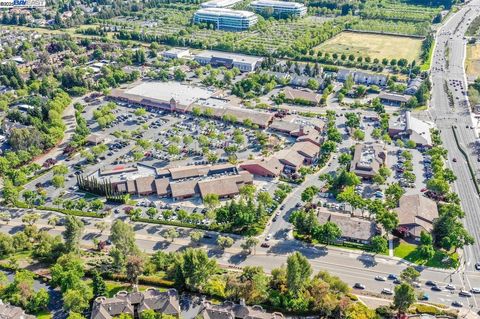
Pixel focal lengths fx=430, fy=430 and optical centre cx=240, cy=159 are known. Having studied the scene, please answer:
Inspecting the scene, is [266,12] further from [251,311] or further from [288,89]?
[251,311]

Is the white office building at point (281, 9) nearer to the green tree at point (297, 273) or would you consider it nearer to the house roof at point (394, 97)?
the house roof at point (394, 97)

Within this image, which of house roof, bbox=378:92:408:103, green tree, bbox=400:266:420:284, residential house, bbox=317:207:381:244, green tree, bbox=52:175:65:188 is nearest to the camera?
green tree, bbox=400:266:420:284

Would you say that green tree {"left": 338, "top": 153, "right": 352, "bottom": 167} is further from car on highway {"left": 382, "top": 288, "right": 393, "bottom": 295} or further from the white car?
the white car

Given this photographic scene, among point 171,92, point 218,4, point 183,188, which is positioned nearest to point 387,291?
point 183,188

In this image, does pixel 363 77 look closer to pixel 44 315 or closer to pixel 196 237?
pixel 196 237

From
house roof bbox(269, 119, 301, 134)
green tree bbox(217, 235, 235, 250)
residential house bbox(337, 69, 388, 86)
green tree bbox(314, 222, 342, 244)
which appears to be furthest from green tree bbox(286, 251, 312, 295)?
residential house bbox(337, 69, 388, 86)

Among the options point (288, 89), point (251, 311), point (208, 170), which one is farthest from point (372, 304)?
point (288, 89)
